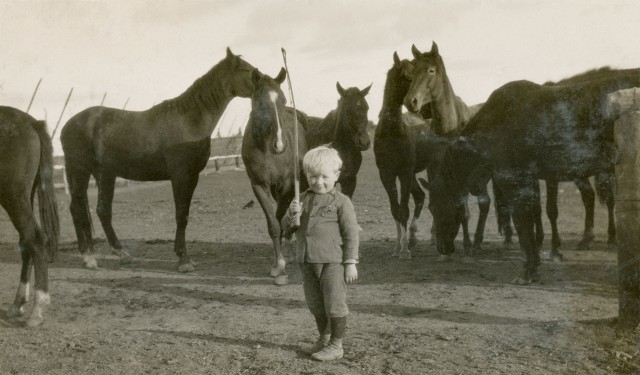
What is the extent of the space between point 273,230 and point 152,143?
7.81 feet

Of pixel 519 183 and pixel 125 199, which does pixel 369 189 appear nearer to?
pixel 125 199

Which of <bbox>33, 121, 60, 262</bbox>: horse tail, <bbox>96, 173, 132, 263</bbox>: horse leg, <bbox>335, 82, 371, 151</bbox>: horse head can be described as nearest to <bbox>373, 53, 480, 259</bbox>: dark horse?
<bbox>335, 82, 371, 151</bbox>: horse head

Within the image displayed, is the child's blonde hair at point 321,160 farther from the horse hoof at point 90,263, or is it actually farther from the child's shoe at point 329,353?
the horse hoof at point 90,263

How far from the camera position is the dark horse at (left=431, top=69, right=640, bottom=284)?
568cm

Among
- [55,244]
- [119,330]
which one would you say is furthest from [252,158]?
[119,330]

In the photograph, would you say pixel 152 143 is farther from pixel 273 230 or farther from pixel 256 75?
pixel 273 230

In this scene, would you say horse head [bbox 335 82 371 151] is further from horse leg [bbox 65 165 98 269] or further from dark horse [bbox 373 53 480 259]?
horse leg [bbox 65 165 98 269]

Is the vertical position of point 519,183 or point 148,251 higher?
point 519,183

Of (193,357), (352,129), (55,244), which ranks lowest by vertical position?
(193,357)

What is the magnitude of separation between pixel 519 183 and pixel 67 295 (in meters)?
4.88

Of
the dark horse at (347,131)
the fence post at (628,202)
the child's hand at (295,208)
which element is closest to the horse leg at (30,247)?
the child's hand at (295,208)

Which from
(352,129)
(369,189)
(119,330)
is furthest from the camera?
(369,189)

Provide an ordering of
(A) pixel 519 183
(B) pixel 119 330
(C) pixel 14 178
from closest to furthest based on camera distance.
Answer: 1. (B) pixel 119 330
2. (C) pixel 14 178
3. (A) pixel 519 183

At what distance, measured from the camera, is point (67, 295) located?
6.24m
